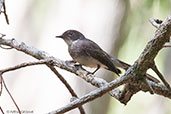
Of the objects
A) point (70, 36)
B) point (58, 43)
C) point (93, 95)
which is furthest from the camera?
point (58, 43)

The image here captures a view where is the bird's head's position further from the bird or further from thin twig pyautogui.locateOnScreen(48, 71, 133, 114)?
thin twig pyautogui.locateOnScreen(48, 71, 133, 114)

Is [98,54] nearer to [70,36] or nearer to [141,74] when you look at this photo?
[70,36]

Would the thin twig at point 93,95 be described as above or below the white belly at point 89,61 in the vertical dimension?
above

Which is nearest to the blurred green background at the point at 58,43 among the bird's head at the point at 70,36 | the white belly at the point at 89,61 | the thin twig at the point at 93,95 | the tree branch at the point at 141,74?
the bird's head at the point at 70,36

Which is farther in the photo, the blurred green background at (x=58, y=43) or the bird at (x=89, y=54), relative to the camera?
the blurred green background at (x=58, y=43)

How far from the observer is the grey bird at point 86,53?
2.67 m

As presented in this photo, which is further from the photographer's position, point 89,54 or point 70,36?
point 70,36

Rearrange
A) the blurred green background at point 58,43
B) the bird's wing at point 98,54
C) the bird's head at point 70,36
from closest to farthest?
the bird's wing at point 98,54
the bird's head at point 70,36
the blurred green background at point 58,43

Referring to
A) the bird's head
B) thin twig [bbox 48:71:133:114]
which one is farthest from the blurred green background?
thin twig [bbox 48:71:133:114]

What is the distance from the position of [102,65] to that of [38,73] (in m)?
0.92

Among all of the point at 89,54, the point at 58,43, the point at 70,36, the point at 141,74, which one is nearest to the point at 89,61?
the point at 89,54

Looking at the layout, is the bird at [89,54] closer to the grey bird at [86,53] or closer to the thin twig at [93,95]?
the grey bird at [86,53]

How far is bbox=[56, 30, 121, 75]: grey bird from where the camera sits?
8.75ft

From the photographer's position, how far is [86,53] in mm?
2828
